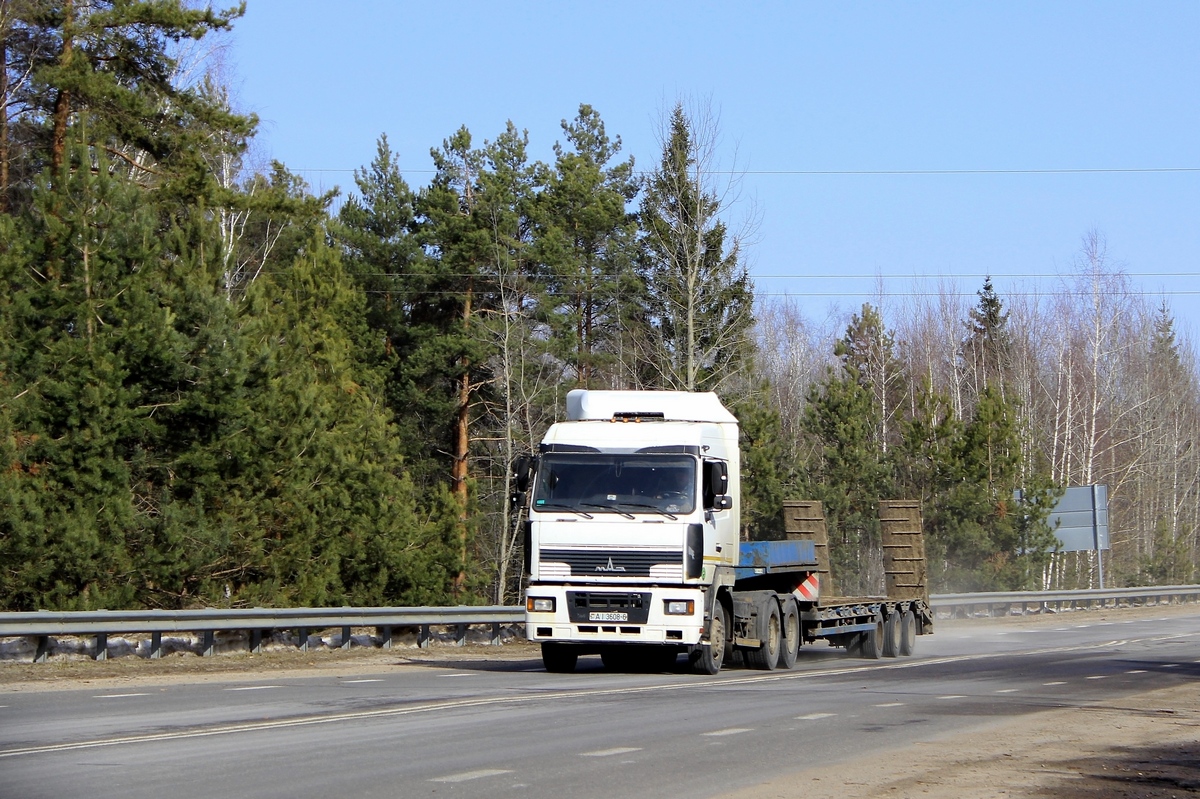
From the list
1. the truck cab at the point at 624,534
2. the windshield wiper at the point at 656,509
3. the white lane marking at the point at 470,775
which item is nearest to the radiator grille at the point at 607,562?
the truck cab at the point at 624,534

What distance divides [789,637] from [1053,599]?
2538 centimetres

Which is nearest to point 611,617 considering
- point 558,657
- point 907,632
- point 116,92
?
point 558,657

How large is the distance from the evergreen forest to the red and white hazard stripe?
1002 centimetres

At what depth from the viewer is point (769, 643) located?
19.3 metres

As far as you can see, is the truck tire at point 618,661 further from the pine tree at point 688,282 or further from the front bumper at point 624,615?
the pine tree at point 688,282

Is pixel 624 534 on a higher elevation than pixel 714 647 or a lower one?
higher

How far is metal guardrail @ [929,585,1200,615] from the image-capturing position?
1507 inches

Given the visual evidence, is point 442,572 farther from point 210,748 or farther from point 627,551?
point 210,748

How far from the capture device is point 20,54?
29.1 meters

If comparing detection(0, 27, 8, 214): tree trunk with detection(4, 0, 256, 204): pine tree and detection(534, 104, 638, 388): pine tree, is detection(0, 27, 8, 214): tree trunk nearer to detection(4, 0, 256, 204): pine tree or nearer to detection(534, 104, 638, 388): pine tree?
detection(4, 0, 256, 204): pine tree

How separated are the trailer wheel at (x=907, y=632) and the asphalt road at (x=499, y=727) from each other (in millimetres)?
3738

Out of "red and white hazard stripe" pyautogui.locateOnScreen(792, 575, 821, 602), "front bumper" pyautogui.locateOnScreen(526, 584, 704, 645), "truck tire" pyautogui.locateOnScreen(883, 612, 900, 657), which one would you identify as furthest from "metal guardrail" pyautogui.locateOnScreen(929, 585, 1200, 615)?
"front bumper" pyautogui.locateOnScreen(526, 584, 704, 645)

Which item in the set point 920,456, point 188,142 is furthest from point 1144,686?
point 920,456

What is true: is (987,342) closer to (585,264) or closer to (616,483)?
(585,264)
